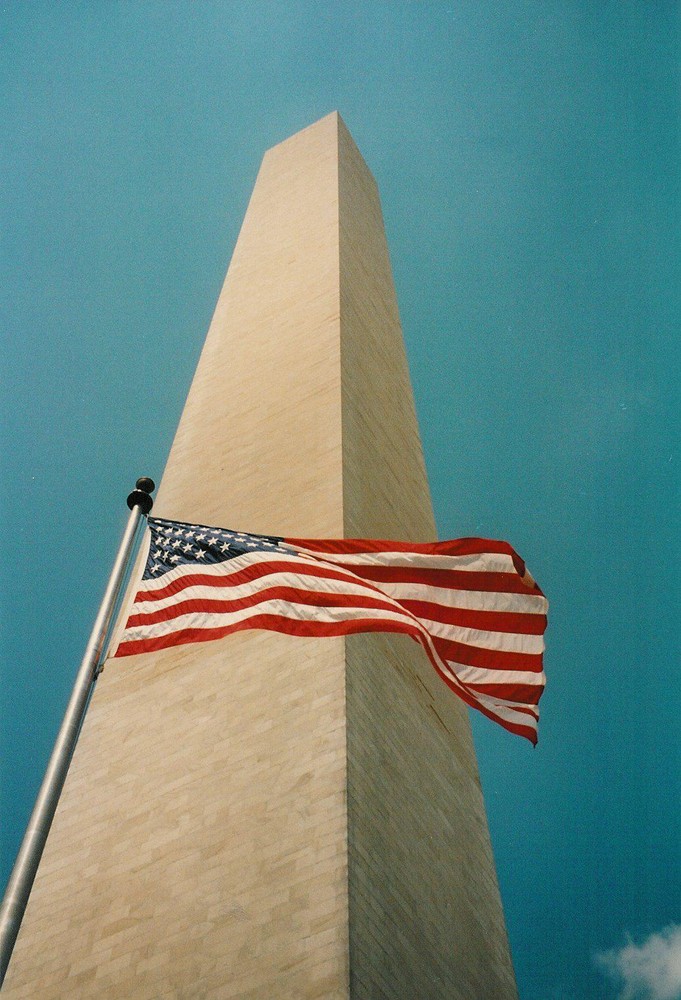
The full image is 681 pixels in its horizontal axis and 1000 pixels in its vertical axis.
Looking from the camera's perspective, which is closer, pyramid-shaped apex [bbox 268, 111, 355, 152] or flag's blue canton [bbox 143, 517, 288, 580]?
flag's blue canton [bbox 143, 517, 288, 580]

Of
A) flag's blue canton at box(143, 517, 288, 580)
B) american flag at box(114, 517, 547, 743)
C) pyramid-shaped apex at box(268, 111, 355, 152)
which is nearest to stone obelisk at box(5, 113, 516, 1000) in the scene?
american flag at box(114, 517, 547, 743)

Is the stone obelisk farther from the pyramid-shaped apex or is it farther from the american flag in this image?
the pyramid-shaped apex

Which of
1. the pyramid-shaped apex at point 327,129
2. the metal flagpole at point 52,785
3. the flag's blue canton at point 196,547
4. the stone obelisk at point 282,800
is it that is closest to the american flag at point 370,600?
the flag's blue canton at point 196,547

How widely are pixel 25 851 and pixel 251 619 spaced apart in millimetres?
2589

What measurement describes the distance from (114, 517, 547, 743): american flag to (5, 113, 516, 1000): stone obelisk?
1.68 meters

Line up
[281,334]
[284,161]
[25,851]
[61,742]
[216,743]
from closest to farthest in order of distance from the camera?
[25,851] < [61,742] < [216,743] < [281,334] < [284,161]

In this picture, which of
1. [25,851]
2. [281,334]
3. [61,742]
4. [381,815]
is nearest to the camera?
[25,851]

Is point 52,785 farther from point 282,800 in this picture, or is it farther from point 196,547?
point 282,800

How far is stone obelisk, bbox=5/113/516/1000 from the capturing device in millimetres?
8438

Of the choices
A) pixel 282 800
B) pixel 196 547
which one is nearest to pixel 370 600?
pixel 196 547

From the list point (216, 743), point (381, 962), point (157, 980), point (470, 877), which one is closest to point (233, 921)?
point (157, 980)

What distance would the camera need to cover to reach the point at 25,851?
6531 mm

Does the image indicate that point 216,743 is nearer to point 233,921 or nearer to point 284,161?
point 233,921

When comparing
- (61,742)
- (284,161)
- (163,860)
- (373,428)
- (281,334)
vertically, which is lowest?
(163,860)
